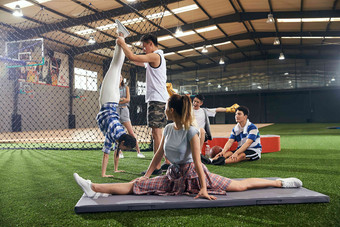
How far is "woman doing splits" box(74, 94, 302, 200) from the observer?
187 centimetres

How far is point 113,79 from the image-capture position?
2.56 metres

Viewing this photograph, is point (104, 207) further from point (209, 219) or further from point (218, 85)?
point (218, 85)

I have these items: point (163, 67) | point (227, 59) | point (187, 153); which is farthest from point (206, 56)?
point (187, 153)

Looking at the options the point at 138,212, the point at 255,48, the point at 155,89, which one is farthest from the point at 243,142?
the point at 255,48

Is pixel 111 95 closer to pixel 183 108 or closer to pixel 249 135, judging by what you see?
pixel 183 108

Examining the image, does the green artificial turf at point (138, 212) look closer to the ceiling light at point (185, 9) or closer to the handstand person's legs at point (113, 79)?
the handstand person's legs at point (113, 79)

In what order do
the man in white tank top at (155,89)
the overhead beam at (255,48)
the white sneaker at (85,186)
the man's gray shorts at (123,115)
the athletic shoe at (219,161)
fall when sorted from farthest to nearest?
the overhead beam at (255,48) < the man's gray shorts at (123,115) < the athletic shoe at (219,161) < the man in white tank top at (155,89) < the white sneaker at (85,186)

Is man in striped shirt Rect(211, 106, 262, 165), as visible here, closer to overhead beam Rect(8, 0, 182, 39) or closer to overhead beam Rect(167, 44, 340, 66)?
overhead beam Rect(8, 0, 182, 39)

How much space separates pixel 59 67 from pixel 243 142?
44.8 feet

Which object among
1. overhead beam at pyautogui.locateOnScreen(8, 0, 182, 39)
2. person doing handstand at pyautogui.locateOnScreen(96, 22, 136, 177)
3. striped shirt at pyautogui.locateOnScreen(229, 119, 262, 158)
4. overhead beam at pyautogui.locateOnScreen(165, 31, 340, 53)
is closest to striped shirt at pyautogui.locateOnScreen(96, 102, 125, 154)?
person doing handstand at pyautogui.locateOnScreen(96, 22, 136, 177)

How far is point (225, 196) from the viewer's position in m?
1.89

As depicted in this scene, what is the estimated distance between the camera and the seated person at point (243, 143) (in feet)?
11.8

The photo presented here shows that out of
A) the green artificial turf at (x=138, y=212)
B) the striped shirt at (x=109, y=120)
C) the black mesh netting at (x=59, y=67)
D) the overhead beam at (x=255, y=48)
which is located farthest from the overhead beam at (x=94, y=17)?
the overhead beam at (x=255, y=48)

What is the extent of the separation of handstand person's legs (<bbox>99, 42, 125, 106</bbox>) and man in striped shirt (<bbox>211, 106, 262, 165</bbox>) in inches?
67.5
